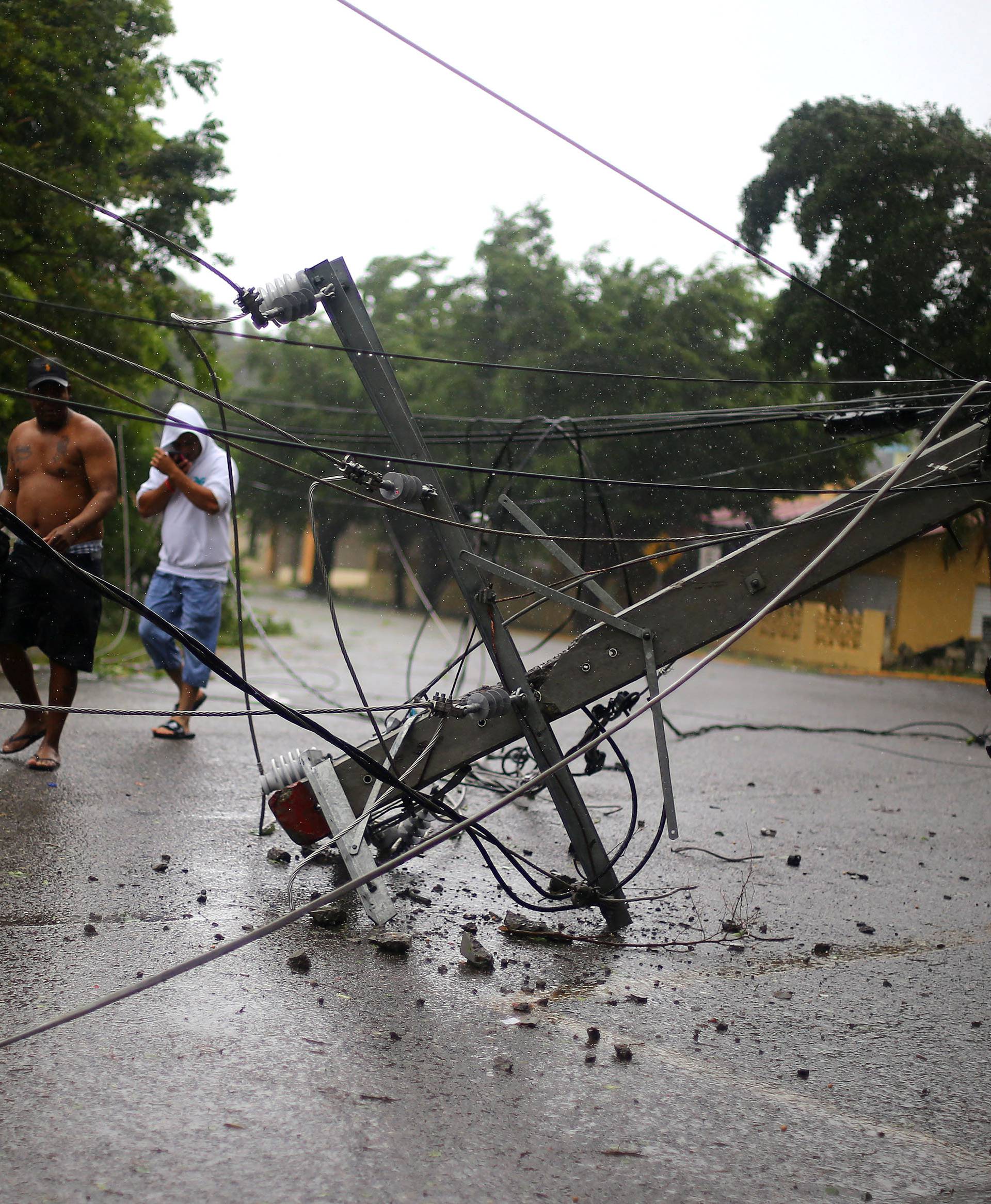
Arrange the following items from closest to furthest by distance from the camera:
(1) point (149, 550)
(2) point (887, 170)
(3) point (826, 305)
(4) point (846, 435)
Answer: (4) point (846, 435) < (2) point (887, 170) < (3) point (826, 305) < (1) point (149, 550)

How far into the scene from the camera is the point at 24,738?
600 centimetres

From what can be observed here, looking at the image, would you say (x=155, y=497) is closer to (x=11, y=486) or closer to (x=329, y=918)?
(x=11, y=486)

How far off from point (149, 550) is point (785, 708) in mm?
7631

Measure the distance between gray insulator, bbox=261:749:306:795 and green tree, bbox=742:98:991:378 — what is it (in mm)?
8472

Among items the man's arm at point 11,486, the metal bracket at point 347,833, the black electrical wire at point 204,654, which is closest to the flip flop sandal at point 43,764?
the man's arm at point 11,486

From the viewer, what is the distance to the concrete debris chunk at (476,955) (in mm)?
3645

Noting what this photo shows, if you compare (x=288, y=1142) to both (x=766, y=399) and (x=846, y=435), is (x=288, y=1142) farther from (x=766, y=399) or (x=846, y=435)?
(x=766, y=399)

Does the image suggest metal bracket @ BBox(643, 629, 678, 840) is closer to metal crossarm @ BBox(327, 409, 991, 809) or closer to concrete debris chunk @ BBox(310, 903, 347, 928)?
metal crossarm @ BBox(327, 409, 991, 809)

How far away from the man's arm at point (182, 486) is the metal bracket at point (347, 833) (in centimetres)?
294

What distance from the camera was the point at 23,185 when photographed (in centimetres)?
876

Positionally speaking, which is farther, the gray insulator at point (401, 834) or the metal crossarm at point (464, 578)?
the gray insulator at point (401, 834)

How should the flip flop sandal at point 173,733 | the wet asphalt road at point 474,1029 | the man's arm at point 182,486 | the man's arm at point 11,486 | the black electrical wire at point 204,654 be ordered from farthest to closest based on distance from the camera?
the flip flop sandal at point 173,733 → the man's arm at point 182,486 → the man's arm at point 11,486 → the black electrical wire at point 204,654 → the wet asphalt road at point 474,1029

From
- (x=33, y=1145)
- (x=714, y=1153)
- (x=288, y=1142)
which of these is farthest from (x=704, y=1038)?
(x=33, y=1145)

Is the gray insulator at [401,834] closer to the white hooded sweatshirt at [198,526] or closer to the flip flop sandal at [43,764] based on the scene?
the flip flop sandal at [43,764]
